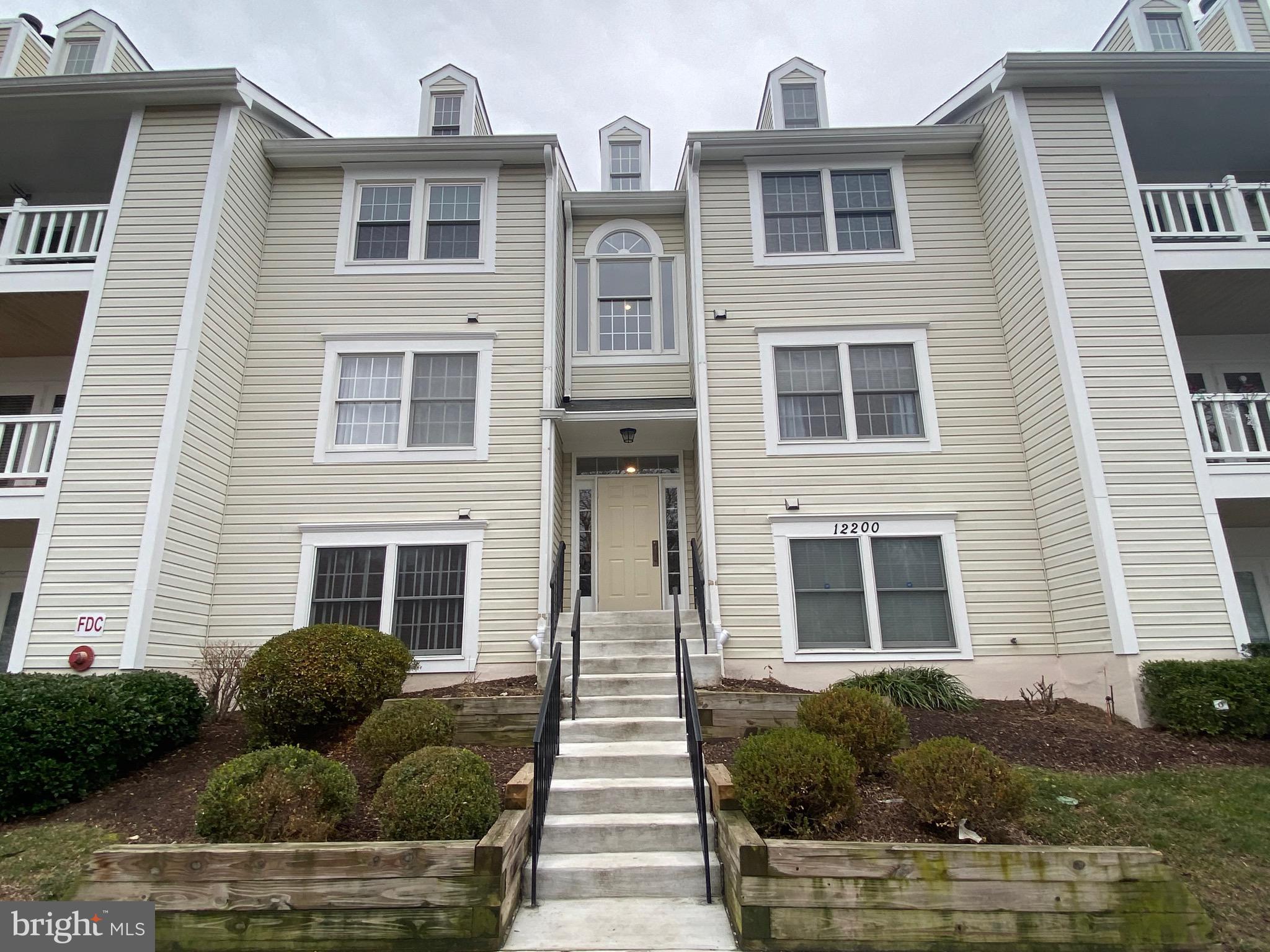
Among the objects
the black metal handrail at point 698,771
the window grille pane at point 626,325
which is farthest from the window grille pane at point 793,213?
the black metal handrail at point 698,771

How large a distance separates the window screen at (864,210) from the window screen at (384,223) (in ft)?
21.2

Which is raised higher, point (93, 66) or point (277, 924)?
point (93, 66)

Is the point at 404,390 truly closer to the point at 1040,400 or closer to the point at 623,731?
the point at 623,731

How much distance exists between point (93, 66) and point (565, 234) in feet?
23.9

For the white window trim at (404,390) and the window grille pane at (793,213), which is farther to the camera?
the window grille pane at (793,213)

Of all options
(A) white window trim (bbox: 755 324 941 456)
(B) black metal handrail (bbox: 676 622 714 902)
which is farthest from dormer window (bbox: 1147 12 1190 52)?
(B) black metal handrail (bbox: 676 622 714 902)

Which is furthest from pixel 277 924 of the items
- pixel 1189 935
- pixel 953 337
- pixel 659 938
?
pixel 953 337

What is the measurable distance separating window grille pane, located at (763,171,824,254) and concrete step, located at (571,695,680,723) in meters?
6.82

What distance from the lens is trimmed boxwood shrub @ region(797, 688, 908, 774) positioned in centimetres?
553

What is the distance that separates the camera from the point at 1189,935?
375 centimetres

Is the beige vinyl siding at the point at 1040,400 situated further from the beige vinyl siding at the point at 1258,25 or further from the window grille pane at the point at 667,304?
the beige vinyl siding at the point at 1258,25

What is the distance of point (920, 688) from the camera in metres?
7.84

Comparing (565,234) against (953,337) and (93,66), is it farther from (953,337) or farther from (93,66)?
(93,66)

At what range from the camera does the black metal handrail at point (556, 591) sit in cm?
841
